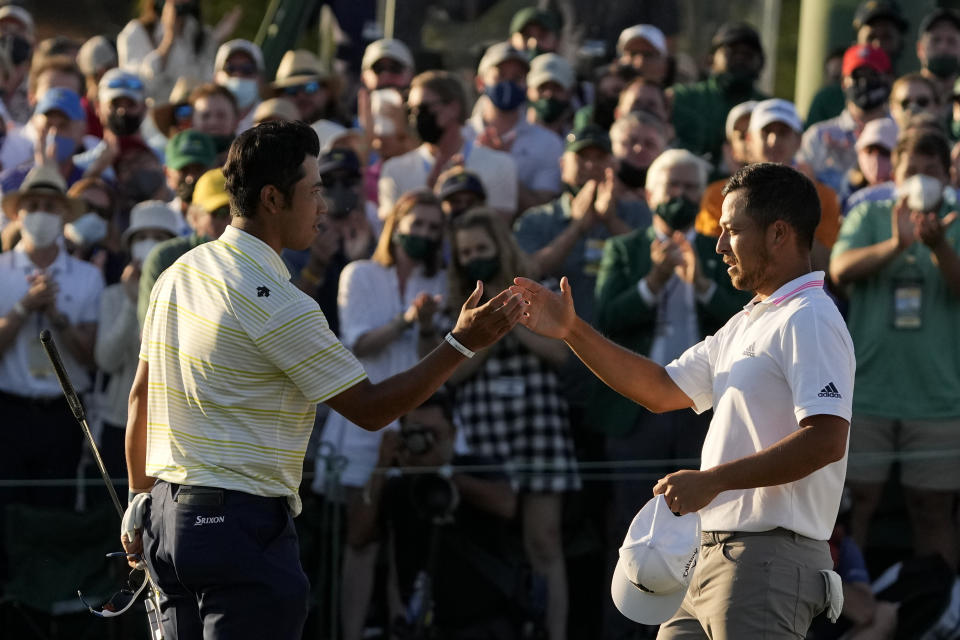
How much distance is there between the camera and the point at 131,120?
10039 mm

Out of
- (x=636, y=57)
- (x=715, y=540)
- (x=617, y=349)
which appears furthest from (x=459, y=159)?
(x=715, y=540)

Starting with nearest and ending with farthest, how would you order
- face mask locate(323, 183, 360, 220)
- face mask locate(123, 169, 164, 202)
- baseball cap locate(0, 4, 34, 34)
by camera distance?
1. face mask locate(323, 183, 360, 220)
2. face mask locate(123, 169, 164, 202)
3. baseball cap locate(0, 4, 34, 34)

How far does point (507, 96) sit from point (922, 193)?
2991mm

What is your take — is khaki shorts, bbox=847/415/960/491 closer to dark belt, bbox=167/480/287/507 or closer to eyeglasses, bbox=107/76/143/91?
dark belt, bbox=167/480/287/507

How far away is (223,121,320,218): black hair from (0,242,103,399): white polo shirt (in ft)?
13.5

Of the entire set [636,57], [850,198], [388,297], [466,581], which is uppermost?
[636,57]

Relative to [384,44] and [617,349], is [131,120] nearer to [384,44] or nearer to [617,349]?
[384,44]

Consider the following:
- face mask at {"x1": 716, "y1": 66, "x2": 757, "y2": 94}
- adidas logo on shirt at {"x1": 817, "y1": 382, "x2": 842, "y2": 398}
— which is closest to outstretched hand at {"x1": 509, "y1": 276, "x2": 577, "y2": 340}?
adidas logo on shirt at {"x1": 817, "y1": 382, "x2": 842, "y2": 398}

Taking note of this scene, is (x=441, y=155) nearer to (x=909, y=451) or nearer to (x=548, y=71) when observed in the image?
(x=548, y=71)

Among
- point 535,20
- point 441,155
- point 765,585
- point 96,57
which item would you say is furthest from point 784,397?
point 96,57

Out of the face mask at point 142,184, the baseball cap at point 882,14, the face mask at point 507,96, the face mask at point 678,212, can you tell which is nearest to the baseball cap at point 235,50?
the face mask at point 142,184

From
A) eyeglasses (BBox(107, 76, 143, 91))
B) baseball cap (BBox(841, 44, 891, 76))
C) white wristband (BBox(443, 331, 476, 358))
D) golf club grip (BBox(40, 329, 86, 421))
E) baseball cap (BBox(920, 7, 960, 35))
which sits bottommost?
golf club grip (BBox(40, 329, 86, 421))

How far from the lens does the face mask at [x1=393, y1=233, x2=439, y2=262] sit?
8062mm

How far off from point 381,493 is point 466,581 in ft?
2.06
